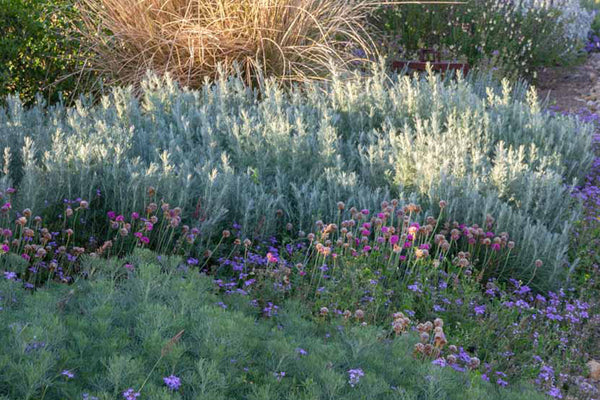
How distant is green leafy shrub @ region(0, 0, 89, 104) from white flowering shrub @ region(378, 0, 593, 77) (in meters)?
4.01

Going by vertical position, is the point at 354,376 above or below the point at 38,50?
below

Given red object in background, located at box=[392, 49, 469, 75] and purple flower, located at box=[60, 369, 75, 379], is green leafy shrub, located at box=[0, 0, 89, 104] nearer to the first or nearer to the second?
red object in background, located at box=[392, 49, 469, 75]

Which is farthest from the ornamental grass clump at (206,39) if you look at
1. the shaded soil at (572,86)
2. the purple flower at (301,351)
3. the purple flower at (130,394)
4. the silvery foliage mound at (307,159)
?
the purple flower at (130,394)

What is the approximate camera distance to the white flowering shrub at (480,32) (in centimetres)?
983

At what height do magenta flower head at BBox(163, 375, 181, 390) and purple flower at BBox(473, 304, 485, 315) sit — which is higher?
magenta flower head at BBox(163, 375, 181, 390)

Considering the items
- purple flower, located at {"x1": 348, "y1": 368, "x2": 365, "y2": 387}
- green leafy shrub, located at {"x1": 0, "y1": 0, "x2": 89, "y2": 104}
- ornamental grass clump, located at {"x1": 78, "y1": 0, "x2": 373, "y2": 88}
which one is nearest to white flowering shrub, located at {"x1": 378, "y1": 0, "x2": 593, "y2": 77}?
ornamental grass clump, located at {"x1": 78, "y1": 0, "x2": 373, "y2": 88}

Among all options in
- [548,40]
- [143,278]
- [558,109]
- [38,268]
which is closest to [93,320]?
[143,278]

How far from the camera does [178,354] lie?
2.02 m

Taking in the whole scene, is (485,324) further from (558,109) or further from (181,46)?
(558,109)

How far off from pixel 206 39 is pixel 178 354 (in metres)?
5.18

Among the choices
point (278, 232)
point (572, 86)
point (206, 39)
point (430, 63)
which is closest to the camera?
point (278, 232)

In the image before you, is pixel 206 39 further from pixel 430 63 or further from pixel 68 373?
pixel 68 373

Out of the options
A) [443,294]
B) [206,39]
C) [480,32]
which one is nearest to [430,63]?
[480,32]

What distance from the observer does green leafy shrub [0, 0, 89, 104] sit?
662 centimetres
